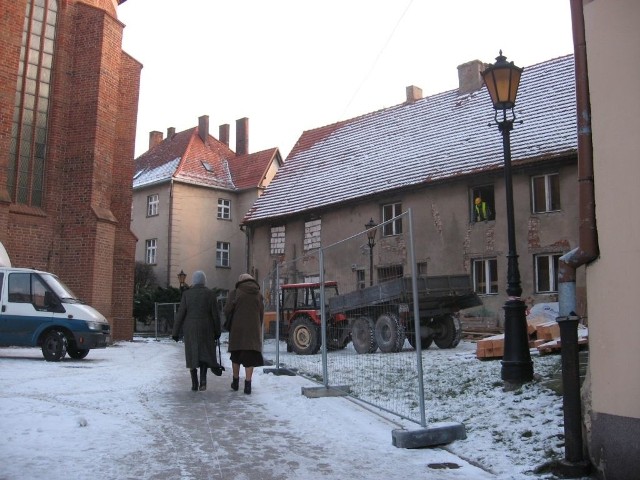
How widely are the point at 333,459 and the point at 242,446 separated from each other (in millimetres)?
886

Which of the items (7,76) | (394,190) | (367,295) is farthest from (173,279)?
(367,295)

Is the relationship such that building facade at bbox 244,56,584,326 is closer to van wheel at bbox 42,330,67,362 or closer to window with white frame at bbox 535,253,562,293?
window with white frame at bbox 535,253,562,293

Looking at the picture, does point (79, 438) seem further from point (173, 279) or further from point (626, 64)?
point (173, 279)

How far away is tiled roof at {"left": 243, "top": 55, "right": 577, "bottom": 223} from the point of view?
72.0 feet

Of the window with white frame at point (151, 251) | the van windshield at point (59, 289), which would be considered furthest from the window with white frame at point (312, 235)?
the van windshield at point (59, 289)

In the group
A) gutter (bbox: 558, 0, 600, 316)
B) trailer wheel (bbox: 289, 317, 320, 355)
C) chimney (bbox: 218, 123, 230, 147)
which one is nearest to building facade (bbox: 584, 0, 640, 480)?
gutter (bbox: 558, 0, 600, 316)

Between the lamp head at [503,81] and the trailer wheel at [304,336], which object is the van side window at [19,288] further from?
the lamp head at [503,81]

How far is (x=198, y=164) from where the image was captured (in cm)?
4244

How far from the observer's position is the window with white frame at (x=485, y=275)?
21.7 meters

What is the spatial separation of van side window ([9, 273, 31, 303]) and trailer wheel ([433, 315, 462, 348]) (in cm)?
940

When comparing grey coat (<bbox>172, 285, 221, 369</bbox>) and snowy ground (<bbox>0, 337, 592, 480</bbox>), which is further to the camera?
grey coat (<bbox>172, 285, 221, 369</bbox>)

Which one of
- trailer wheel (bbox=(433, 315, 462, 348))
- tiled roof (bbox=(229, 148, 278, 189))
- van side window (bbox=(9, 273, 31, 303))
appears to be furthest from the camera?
tiled roof (bbox=(229, 148, 278, 189))

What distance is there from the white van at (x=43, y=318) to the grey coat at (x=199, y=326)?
5552 mm

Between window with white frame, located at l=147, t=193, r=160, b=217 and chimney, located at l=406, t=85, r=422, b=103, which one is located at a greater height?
chimney, located at l=406, t=85, r=422, b=103
